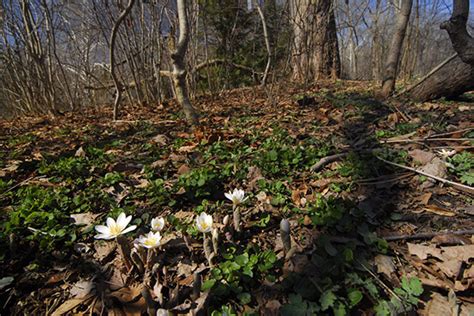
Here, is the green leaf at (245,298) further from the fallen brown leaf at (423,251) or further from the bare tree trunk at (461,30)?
the bare tree trunk at (461,30)

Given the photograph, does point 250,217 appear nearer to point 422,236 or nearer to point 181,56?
point 422,236

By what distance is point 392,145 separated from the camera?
2139 millimetres

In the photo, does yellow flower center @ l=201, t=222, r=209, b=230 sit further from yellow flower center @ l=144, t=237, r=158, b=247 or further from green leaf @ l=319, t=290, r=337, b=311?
green leaf @ l=319, t=290, r=337, b=311

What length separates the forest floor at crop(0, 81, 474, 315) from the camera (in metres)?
1.04

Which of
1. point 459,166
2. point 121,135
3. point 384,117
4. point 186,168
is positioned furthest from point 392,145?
point 121,135

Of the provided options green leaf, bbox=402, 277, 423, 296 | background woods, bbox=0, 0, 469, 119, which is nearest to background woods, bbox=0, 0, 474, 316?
green leaf, bbox=402, 277, 423, 296

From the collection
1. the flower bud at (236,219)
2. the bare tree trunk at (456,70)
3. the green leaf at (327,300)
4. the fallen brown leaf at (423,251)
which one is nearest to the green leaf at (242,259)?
the flower bud at (236,219)

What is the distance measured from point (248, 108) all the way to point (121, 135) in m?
2.20

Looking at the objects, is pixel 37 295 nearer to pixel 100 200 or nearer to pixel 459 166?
pixel 100 200

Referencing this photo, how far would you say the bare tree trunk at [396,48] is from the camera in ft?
13.3

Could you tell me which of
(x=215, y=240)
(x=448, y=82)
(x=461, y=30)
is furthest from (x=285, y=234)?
(x=448, y=82)

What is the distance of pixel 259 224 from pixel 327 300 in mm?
560

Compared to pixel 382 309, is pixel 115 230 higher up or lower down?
higher up

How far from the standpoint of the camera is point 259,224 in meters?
1.45
